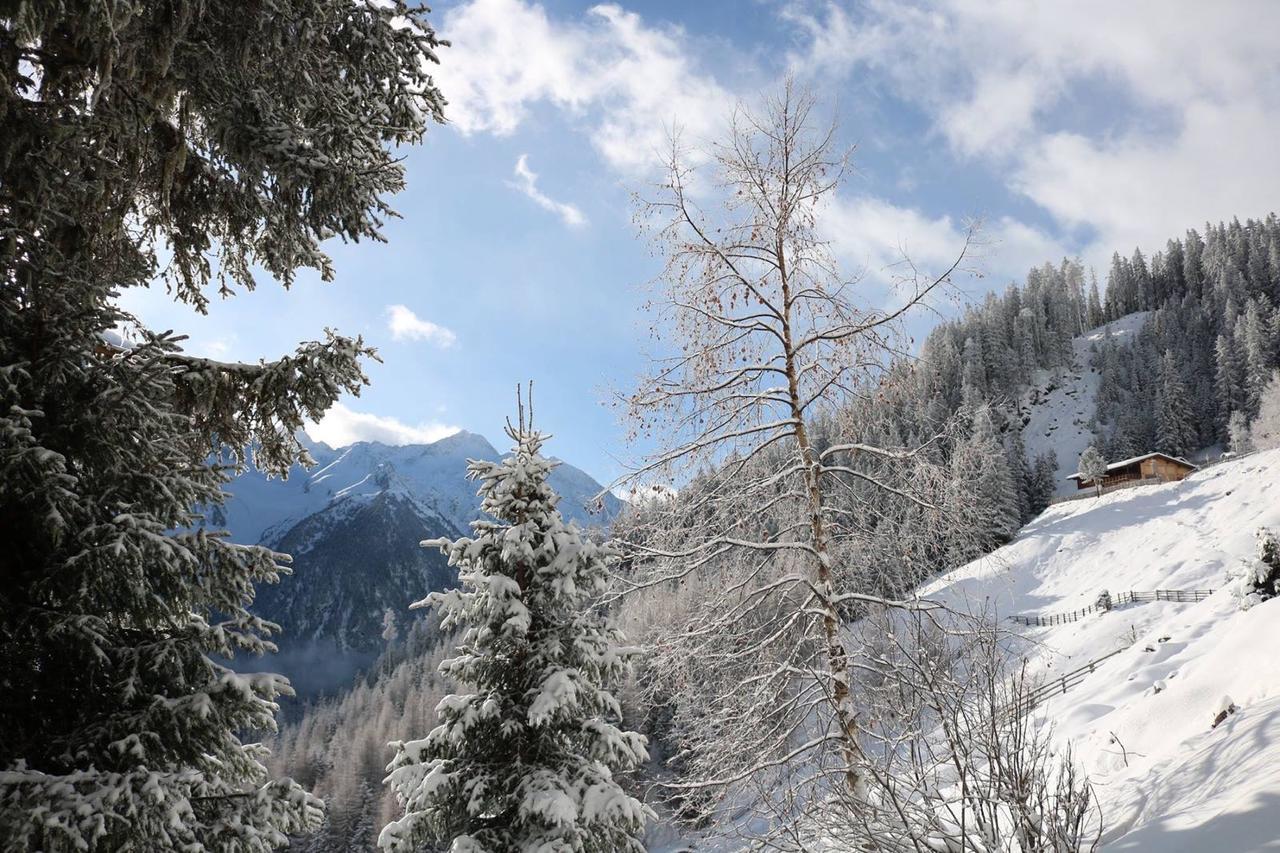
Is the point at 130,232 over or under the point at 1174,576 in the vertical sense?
over

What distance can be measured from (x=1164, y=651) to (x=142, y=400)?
2487 cm

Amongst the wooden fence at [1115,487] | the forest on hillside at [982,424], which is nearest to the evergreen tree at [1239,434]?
the forest on hillside at [982,424]

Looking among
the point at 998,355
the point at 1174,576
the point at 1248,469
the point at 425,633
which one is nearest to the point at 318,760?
the point at 425,633

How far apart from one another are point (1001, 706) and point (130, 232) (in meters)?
6.78

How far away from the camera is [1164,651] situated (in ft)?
63.4

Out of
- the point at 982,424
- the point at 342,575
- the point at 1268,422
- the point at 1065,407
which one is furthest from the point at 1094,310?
the point at 342,575

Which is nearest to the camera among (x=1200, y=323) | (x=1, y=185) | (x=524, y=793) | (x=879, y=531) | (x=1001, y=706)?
(x=1, y=185)

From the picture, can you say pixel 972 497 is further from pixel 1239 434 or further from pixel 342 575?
pixel 342 575

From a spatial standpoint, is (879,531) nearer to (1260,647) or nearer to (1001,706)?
(1001,706)

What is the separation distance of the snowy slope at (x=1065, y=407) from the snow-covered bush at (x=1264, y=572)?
75192mm

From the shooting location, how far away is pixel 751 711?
491 cm

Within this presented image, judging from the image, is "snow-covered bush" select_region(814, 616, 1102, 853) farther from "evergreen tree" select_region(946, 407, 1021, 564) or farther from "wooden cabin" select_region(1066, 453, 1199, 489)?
"wooden cabin" select_region(1066, 453, 1199, 489)

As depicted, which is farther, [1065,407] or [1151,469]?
[1065,407]

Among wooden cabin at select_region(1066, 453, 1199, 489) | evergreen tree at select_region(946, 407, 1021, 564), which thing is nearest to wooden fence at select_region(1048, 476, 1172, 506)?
wooden cabin at select_region(1066, 453, 1199, 489)
